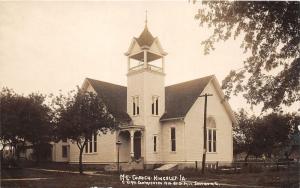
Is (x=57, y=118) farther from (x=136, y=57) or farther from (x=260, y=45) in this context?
(x=260, y=45)

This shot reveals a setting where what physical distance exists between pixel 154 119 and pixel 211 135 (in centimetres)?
497

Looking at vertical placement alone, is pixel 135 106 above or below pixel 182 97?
below

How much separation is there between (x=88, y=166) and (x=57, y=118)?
7867 millimetres

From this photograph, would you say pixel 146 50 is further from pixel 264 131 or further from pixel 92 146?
pixel 264 131

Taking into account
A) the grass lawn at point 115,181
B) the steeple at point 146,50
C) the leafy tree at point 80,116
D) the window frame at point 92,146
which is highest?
the steeple at point 146,50

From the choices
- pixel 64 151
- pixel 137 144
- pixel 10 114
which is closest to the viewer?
pixel 10 114

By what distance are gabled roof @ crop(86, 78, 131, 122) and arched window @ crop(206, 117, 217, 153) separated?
643cm

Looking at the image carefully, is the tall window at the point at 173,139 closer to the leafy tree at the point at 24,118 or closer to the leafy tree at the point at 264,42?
the leafy tree at the point at 24,118

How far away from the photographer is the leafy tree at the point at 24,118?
30.9 m

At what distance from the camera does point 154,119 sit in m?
32.1

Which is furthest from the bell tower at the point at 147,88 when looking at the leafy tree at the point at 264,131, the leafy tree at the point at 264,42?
the leafy tree at the point at 264,42

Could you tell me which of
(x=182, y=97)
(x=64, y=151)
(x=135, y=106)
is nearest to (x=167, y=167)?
(x=135, y=106)

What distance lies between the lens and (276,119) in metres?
43.9

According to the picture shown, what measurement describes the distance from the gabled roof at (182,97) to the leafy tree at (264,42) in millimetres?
15370
